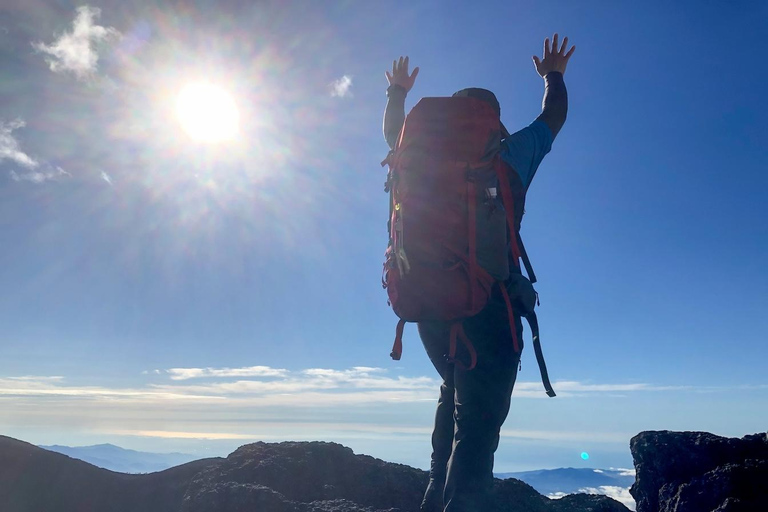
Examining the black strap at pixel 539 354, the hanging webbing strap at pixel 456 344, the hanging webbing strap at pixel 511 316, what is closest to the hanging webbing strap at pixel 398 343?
the hanging webbing strap at pixel 456 344

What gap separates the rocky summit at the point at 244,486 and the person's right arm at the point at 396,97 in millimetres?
4309

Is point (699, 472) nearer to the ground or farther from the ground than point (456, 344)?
nearer to the ground

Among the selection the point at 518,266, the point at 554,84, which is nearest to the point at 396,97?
the point at 554,84

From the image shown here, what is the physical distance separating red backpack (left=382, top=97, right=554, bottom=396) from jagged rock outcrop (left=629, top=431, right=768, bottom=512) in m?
1.84

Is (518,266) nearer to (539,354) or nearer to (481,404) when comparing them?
(539,354)

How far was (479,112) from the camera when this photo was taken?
4844mm

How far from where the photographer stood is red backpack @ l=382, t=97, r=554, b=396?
464 centimetres

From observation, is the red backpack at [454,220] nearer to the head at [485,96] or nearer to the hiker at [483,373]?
the hiker at [483,373]

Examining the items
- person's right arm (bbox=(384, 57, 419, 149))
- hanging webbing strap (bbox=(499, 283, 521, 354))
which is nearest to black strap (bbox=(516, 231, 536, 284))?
hanging webbing strap (bbox=(499, 283, 521, 354))

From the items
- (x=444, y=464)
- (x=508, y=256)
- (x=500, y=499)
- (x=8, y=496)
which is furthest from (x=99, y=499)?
(x=508, y=256)

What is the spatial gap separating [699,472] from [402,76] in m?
5.48

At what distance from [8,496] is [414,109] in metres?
7.13

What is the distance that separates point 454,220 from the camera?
470 centimetres

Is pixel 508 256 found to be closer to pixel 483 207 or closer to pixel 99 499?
pixel 483 207
